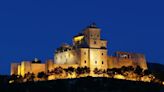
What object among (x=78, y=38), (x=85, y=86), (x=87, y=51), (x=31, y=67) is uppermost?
(x=78, y=38)

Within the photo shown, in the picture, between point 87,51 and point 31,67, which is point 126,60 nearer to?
point 87,51

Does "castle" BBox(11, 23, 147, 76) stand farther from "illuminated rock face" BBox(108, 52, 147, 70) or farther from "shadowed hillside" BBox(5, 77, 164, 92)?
"shadowed hillside" BBox(5, 77, 164, 92)

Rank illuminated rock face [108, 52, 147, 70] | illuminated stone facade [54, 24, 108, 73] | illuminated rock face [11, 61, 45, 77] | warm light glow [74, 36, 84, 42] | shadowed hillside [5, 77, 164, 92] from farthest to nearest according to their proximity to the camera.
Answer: warm light glow [74, 36, 84, 42] < illuminated rock face [108, 52, 147, 70] < illuminated rock face [11, 61, 45, 77] < illuminated stone facade [54, 24, 108, 73] < shadowed hillside [5, 77, 164, 92]

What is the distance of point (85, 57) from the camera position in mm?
95500

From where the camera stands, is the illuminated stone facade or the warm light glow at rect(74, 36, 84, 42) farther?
the warm light glow at rect(74, 36, 84, 42)

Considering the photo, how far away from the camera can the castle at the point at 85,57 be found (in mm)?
95562

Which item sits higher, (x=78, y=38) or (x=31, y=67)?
(x=78, y=38)

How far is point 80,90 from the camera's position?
285 ft

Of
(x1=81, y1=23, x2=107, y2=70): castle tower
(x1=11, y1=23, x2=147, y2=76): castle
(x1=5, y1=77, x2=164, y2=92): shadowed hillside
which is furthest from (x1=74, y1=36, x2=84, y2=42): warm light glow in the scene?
(x1=5, y1=77, x2=164, y2=92): shadowed hillside

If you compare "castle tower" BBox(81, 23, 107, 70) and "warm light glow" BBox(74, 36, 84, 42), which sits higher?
"warm light glow" BBox(74, 36, 84, 42)

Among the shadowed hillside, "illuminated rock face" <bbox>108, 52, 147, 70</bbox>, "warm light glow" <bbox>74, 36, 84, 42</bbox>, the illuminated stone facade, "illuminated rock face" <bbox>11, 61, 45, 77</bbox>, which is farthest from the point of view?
"warm light glow" <bbox>74, 36, 84, 42</bbox>

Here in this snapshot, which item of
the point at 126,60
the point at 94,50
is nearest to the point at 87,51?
the point at 94,50

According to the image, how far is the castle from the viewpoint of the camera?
95.6 metres

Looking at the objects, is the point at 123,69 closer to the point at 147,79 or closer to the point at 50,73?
the point at 147,79
